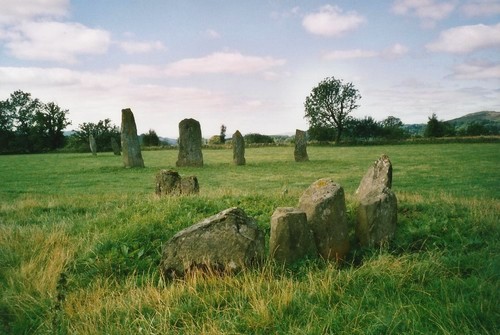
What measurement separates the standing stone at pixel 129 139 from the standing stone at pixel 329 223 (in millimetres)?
19415

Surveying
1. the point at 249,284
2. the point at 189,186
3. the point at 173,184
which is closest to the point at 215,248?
the point at 249,284

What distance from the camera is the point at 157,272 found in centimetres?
515

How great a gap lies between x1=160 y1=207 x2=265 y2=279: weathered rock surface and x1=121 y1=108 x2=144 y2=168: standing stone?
1940 cm

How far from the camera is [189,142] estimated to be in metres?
23.7

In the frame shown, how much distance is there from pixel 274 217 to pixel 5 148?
74.6 metres

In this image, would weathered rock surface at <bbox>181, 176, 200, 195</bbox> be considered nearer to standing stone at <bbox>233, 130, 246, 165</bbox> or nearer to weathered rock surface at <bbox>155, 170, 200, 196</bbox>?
weathered rock surface at <bbox>155, 170, 200, 196</bbox>

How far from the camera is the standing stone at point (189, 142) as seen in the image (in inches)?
928

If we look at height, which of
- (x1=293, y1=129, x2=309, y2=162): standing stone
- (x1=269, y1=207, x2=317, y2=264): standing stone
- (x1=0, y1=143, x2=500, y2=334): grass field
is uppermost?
(x1=293, y1=129, x2=309, y2=162): standing stone

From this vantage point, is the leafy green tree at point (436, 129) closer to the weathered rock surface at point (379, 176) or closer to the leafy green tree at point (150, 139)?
the leafy green tree at point (150, 139)

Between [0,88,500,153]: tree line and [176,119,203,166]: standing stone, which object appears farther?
[0,88,500,153]: tree line

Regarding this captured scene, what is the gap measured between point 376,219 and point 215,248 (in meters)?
2.63

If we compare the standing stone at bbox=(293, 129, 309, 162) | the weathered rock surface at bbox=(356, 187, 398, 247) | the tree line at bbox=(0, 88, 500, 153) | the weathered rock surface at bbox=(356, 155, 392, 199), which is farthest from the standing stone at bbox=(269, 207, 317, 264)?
the tree line at bbox=(0, 88, 500, 153)

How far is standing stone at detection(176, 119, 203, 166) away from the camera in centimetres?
2358

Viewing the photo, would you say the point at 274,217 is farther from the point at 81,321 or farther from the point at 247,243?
Answer: the point at 81,321
